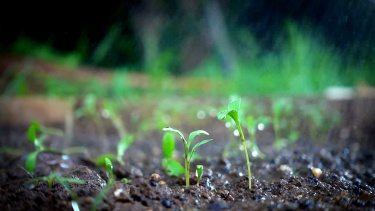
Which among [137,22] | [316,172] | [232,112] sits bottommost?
[316,172]

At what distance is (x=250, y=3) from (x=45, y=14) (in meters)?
3.21

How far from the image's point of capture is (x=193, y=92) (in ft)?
12.7

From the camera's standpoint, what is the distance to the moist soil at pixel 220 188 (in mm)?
928

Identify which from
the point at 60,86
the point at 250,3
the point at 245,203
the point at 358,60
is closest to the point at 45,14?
the point at 60,86

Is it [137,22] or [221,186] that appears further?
[137,22]

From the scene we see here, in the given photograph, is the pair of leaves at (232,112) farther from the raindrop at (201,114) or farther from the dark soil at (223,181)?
the raindrop at (201,114)

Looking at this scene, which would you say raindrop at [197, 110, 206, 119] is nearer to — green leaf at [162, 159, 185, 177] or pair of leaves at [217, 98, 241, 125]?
green leaf at [162, 159, 185, 177]

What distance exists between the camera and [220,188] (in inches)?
45.0

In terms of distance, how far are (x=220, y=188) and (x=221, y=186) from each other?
3 centimetres

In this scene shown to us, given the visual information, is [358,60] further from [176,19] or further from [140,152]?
[176,19]

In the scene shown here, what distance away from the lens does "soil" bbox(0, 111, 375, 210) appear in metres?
0.93

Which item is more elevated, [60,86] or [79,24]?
[79,24]

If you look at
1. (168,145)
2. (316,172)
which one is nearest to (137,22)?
(168,145)

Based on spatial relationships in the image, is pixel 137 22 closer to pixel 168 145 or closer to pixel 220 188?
pixel 168 145
